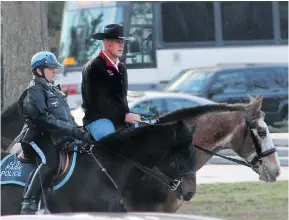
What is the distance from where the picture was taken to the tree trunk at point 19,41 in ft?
45.4

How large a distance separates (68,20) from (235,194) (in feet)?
47.4

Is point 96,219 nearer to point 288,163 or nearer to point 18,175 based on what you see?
point 18,175

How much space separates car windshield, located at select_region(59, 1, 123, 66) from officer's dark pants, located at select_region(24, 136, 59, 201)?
1733 centimetres

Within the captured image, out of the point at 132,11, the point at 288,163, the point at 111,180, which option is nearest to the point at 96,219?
the point at 111,180

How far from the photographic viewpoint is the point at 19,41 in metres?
13.9

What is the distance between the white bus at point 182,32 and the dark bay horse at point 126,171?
1711 cm

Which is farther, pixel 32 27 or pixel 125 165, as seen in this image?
pixel 32 27

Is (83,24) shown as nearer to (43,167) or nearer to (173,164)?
(173,164)

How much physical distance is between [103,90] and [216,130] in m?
1.42

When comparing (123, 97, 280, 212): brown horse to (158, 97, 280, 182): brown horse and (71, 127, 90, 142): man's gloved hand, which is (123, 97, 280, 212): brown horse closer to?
(158, 97, 280, 182): brown horse

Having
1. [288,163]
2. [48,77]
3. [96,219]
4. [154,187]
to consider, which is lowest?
[288,163]

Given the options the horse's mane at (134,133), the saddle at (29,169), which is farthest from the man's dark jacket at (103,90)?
the saddle at (29,169)

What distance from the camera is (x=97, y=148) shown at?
8906 mm

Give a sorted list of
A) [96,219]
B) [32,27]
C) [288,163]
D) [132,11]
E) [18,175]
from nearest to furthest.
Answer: [96,219]
[18,175]
[32,27]
[288,163]
[132,11]
